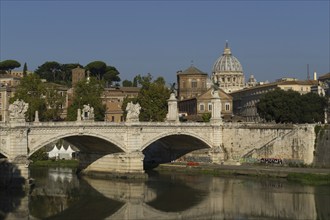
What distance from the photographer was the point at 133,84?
101 metres

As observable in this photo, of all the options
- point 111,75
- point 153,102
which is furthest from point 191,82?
point 153,102

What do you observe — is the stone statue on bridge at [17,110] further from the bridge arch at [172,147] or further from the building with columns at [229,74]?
the building with columns at [229,74]

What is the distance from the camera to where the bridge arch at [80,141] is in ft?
129

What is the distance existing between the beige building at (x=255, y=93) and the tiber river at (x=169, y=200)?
37795 millimetres

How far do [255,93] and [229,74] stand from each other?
1190 inches

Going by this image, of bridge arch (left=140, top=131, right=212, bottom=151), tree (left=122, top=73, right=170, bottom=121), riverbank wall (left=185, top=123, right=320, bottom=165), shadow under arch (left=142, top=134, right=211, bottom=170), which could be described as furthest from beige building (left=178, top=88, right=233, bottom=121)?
bridge arch (left=140, top=131, right=212, bottom=151)

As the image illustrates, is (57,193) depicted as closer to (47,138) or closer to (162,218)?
(47,138)

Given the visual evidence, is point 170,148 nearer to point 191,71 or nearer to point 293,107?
point 293,107

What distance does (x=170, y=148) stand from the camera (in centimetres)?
5219

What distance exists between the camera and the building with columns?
4532 inches

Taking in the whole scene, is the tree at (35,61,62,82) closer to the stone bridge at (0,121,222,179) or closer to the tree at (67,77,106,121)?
the tree at (67,77,106,121)

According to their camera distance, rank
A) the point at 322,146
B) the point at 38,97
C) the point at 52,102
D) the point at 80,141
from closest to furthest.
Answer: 1. the point at 80,141
2. the point at 322,146
3. the point at 38,97
4. the point at 52,102

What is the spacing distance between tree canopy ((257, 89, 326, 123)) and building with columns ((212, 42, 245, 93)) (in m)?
56.7

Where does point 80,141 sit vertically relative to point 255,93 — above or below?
below
